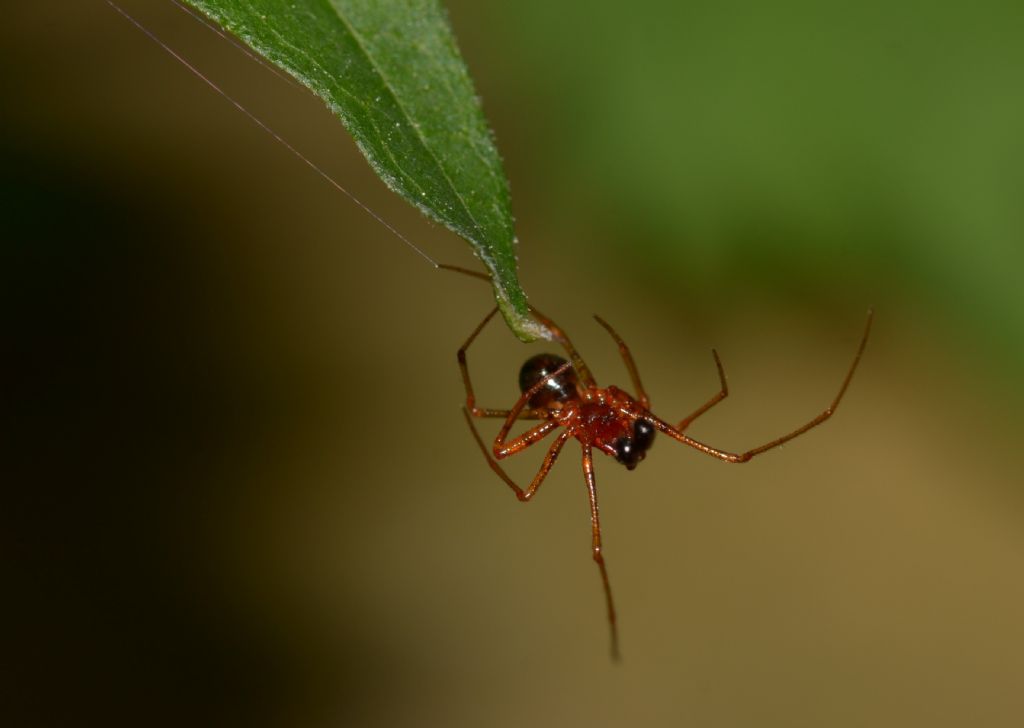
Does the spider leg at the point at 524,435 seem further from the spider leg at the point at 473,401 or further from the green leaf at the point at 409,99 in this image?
the green leaf at the point at 409,99

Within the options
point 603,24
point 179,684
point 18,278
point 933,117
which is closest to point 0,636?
point 179,684

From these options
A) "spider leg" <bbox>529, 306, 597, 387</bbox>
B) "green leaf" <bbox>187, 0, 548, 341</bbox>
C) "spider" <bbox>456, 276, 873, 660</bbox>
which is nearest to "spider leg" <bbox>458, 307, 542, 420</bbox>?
"spider" <bbox>456, 276, 873, 660</bbox>

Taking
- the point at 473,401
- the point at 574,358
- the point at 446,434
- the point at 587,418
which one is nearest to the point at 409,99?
the point at 574,358

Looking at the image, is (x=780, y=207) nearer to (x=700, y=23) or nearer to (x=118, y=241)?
(x=700, y=23)

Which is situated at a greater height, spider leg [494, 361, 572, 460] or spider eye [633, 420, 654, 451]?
spider eye [633, 420, 654, 451]

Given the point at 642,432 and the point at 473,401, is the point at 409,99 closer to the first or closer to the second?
the point at 473,401

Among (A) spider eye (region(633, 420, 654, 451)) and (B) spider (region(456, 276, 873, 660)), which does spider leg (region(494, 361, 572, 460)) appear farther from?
(A) spider eye (region(633, 420, 654, 451))
